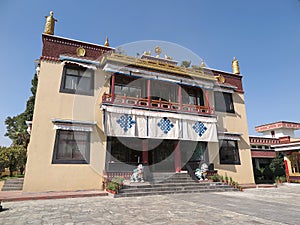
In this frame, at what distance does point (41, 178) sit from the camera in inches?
358

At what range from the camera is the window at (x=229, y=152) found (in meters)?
13.3

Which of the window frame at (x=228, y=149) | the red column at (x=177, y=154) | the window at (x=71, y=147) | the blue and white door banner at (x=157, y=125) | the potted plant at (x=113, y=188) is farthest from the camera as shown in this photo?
the window frame at (x=228, y=149)

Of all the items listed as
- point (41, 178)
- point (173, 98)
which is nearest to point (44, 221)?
point (41, 178)

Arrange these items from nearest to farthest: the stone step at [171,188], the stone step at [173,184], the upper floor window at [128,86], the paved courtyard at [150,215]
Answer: the paved courtyard at [150,215] < the stone step at [171,188] < the stone step at [173,184] < the upper floor window at [128,86]

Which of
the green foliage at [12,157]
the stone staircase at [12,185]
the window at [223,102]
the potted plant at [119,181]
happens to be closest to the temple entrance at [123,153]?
the potted plant at [119,181]

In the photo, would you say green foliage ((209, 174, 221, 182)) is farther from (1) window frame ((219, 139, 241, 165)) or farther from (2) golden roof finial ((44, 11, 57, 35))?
(2) golden roof finial ((44, 11, 57, 35))

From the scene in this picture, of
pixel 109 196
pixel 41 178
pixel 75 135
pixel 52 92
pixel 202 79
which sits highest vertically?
pixel 202 79

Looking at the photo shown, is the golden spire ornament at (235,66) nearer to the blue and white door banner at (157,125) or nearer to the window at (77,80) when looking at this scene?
the blue and white door banner at (157,125)

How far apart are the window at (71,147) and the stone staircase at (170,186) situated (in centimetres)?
280

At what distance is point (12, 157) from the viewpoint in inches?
632

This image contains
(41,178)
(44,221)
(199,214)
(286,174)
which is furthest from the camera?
(286,174)

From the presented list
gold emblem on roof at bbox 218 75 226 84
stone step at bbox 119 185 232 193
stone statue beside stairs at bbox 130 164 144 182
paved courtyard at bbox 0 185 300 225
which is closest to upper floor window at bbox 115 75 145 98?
stone statue beside stairs at bbox 130 164 144 182

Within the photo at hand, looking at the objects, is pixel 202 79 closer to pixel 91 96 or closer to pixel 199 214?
pixel 91 96

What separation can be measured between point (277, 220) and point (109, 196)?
593cm
